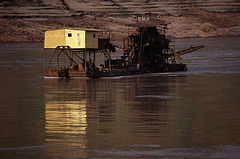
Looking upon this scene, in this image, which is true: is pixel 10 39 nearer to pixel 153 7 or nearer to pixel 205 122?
pixel 153 7

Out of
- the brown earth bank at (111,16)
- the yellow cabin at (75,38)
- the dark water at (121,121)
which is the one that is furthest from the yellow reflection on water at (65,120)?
the brown earth bank at (111,16)

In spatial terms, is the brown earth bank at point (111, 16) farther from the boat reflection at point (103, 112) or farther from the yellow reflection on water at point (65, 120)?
the yellow reflection on water at point (65, 120)

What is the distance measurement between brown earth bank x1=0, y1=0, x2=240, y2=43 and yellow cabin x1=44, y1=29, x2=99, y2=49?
9598 centimetres

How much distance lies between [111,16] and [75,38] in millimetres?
128508

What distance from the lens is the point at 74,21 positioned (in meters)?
166

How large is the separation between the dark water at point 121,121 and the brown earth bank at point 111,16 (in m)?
113

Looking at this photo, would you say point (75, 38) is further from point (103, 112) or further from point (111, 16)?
point (111, 16)

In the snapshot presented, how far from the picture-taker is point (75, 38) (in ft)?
168

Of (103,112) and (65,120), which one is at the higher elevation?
(65,120)

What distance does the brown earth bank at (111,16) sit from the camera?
6178 inches

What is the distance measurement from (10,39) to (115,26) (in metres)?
36.0

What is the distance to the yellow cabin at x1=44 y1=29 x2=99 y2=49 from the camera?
167 ft

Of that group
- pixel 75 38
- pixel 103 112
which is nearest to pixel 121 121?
pixel 103 112

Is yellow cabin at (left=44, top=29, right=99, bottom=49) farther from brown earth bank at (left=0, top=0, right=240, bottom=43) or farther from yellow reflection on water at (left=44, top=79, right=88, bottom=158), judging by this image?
brown earth bank at (left=0, top=0, right=240, bottom=43)
